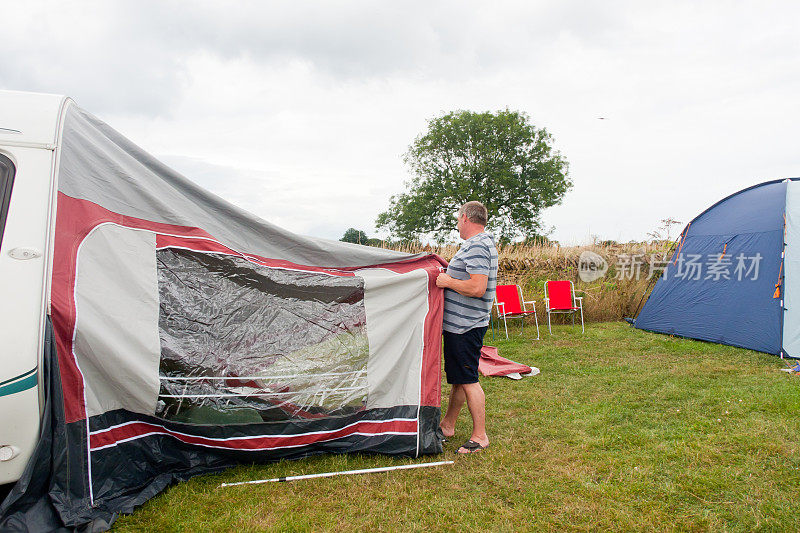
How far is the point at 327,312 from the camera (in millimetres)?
3385

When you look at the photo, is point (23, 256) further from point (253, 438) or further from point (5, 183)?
point (253, 438)

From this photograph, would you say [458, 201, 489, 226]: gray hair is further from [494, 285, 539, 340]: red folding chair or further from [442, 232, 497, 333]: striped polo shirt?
[494, 285, 539, 340]: red folding chair

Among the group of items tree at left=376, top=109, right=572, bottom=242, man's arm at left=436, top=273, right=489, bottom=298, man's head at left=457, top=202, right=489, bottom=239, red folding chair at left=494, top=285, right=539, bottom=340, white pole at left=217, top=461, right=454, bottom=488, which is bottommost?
white pole at left=217, top=461, right=454, bottom=488

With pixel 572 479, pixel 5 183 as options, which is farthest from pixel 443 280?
pixel 5 183

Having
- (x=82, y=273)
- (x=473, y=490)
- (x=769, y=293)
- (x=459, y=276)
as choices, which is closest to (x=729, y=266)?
(x=769, y=293)

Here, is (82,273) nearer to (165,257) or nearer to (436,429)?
(165,257)

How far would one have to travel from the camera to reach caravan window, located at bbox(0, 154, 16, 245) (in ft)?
7.81

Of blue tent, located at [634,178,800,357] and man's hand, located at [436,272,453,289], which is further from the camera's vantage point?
blue tent, located at [634,178,800,357]

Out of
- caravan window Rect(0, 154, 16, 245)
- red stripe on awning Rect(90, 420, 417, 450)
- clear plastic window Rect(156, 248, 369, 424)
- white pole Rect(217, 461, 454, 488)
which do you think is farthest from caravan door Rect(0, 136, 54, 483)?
white pole Rect(217, 461, 454, 488)

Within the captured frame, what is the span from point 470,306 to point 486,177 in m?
23.4

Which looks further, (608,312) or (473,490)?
(608,312)

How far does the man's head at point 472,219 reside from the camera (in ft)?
11.7

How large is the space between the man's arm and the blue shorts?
0.27 meters

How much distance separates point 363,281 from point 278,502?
1440 millimetres
